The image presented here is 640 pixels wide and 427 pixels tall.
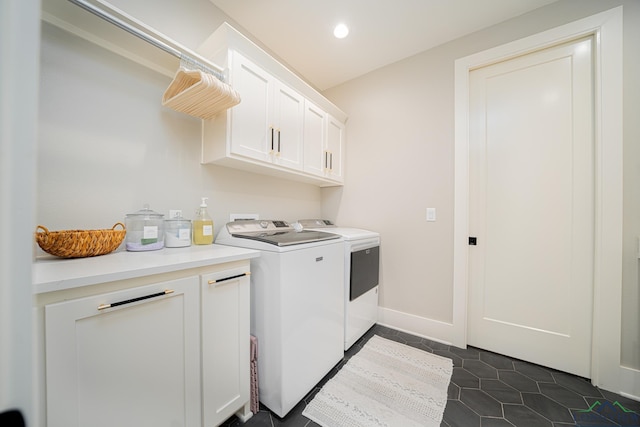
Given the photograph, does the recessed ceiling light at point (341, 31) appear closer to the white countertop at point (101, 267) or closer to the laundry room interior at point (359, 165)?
the laundry room interior at point (359, 165)

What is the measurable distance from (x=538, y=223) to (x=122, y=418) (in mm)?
2646

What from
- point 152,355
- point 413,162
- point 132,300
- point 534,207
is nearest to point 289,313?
point 152,355

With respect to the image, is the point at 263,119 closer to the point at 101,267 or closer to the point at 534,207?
the point at 101,267

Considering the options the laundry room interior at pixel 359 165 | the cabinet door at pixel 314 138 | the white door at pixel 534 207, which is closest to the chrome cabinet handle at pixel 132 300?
the laundry room interior at pixel 359 165

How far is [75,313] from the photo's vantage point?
71cm

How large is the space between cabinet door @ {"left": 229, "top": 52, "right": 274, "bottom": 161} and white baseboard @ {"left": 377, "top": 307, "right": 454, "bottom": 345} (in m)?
1.92

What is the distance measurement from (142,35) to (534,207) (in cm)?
277

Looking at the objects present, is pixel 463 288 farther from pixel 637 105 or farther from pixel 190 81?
pixel 190 81

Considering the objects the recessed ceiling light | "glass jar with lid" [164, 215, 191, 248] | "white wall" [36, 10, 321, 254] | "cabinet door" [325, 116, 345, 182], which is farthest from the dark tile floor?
the recessed ceiling light

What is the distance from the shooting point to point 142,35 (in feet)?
3.76

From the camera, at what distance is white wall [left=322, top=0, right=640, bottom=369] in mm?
2010

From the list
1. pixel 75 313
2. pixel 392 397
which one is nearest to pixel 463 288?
pixel 392 397

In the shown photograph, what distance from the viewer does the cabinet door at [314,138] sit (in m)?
2.10

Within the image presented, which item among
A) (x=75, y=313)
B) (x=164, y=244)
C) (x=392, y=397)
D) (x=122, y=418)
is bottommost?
(x=392, y=397)
